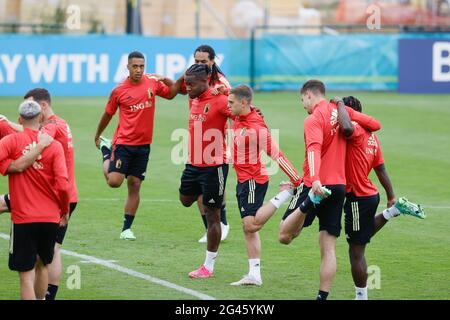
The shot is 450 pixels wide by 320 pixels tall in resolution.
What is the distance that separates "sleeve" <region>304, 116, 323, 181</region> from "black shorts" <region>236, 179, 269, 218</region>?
1.52 meters

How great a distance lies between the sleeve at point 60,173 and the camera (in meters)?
9.32

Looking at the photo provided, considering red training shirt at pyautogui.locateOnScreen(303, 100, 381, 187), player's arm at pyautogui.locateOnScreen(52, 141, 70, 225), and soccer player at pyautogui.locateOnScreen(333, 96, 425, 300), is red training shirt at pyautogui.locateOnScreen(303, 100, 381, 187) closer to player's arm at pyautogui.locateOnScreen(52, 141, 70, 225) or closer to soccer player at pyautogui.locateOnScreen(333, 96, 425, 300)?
soccer player at pyautogui.locateOnScreen(333, 96, 425, 300)

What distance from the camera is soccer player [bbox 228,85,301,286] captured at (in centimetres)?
1143

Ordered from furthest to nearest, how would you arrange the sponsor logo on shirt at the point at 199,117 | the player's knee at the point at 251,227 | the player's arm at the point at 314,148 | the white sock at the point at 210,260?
the sponsor logo on shirt at the point at 199,117 → the white sock at the point at 210,260 → the player's knee at the point at 251,227 → the player's arm at the point at 314,148

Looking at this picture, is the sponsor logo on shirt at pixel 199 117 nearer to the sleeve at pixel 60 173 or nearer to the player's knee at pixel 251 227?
the player's knee at pixel 251 227

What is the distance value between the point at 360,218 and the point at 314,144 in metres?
0.98

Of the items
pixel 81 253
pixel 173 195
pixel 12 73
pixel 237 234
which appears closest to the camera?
pixel 81 253

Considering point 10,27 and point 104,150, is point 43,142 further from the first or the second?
point 10,27

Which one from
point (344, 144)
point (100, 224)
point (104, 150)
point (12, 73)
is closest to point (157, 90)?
point (104, 150)

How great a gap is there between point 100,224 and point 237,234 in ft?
6.58

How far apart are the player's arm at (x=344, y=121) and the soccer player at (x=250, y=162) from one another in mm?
1253

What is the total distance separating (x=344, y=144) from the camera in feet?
34.3
